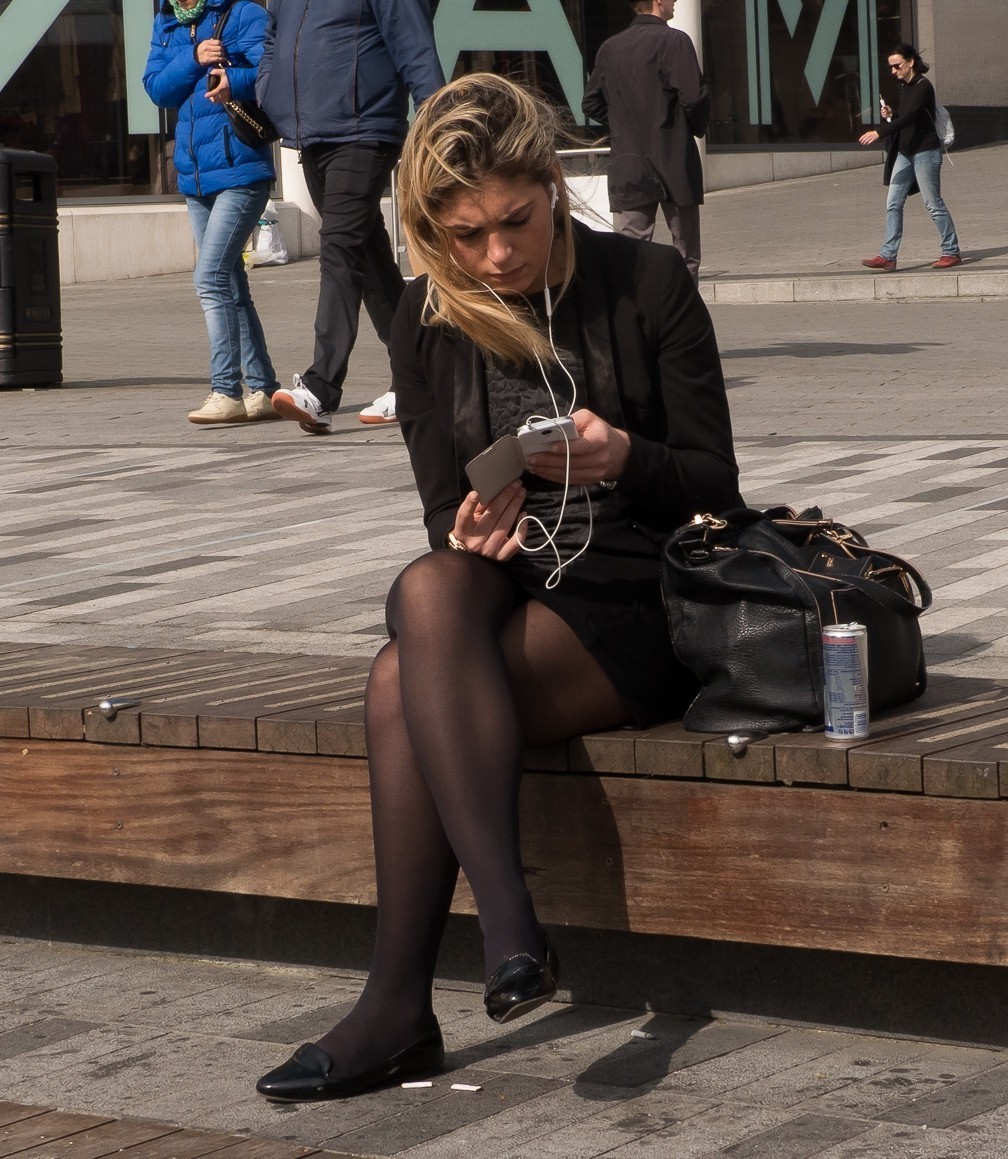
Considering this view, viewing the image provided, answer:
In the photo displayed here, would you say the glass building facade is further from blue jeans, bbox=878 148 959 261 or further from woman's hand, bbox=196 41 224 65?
woman's hand, bbox=196 41 224 65

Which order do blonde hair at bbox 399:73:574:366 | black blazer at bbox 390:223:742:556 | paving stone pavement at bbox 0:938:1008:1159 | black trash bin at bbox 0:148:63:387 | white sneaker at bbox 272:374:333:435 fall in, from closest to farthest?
paving stone pavement at bbox 0:938:1008:1159 < blonde hair at bbox 399:73:574:366 < black blazer at bbox 390:223:742:556 < white sneaker at bbox 272:374:333:435 < black trash bin at bbox 0:148:63:387

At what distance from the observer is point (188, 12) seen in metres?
9.05

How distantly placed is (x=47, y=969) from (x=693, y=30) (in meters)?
21.4

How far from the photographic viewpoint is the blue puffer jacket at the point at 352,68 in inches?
322

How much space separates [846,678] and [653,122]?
9.11 meters

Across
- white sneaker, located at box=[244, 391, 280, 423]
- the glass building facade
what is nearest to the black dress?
white sneaker, located at box=[244, 391, 280, 423]

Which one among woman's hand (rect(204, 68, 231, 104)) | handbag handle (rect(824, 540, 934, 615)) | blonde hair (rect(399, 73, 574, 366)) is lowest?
handbag handle (rect(824, 540, 934, 615))

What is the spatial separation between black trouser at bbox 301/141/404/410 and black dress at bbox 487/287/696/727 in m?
4.85

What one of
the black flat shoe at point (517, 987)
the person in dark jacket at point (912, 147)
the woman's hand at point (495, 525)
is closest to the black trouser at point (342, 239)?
the woman's hand at point (495, 525)

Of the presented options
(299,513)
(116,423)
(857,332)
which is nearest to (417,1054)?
(299,513)

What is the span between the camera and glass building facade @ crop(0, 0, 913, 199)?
21.4m

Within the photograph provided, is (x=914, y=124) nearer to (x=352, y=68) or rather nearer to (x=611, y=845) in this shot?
(x=352, y=68)

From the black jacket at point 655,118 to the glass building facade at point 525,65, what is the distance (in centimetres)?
637

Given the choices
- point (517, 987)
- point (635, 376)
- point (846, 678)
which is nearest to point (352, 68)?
point (635, 376)
